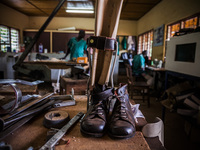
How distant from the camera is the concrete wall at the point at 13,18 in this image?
671 cm

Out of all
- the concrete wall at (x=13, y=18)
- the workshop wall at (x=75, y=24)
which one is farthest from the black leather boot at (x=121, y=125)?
the workshop wall at (x=75, y=24)

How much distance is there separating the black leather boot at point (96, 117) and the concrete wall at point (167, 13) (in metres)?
3.97

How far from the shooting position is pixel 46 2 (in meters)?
6.16

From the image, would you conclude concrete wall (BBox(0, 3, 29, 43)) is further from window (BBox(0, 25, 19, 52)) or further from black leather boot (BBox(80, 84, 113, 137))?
black leather boot (BBox(80, 84, 113, 137))

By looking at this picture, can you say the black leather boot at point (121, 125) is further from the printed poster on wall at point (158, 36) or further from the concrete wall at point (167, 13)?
the printed poster on wall at point (158, 36)

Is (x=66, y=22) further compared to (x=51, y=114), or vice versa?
(x=66, y=22)

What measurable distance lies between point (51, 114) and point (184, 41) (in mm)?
1957

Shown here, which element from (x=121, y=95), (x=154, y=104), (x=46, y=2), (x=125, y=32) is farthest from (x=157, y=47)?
(x=121, y=95)

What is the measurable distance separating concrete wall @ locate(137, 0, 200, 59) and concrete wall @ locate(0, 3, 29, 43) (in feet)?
21.5

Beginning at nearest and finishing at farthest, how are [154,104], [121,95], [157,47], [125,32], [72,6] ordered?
1. [121,95]
2. [154,104]
3. [157,47]
4. [72,6]
5. [125,32]

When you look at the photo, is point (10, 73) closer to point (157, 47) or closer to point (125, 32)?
point (157, 47)

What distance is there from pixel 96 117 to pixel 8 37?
8.03m

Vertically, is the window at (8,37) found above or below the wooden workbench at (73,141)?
above

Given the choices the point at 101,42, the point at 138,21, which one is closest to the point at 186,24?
the point at 101,42
